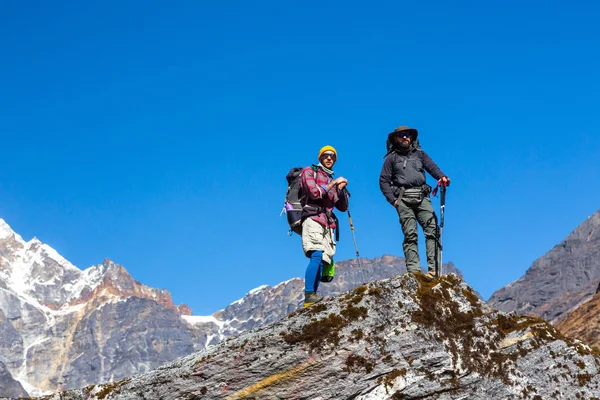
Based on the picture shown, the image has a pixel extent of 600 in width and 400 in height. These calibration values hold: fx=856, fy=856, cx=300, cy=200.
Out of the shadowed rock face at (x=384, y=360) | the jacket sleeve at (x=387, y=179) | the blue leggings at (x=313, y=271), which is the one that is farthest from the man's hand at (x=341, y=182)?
the shadowed rock face at (x=384, y=360)

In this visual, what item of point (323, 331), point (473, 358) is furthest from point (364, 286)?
point (473, 358)

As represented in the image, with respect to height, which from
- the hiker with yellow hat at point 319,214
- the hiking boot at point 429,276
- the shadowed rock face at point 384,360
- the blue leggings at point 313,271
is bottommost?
the shadowed rock face at point 384,360

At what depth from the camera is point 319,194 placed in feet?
57.9

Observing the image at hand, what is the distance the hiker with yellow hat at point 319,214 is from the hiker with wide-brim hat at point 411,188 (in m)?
1.13

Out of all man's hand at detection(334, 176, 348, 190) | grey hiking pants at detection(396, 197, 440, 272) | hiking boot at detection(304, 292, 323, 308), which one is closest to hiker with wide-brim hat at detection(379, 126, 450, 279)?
grey hiking pants at detection(396, 197, 440, 272)

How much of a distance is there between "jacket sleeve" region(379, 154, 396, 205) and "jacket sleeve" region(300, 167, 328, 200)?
4.58 feet

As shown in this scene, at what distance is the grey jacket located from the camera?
18.3 meters

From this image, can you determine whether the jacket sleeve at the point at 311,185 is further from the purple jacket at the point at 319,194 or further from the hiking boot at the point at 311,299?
the hiking boot at the point at 311,299

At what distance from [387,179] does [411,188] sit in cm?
60

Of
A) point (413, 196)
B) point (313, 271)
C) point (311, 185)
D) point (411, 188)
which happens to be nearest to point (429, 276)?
point (413, 196)

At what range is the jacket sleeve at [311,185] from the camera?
57.9ft

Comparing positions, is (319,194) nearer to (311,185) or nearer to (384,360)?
(311,185)

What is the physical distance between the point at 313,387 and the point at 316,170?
192 inches

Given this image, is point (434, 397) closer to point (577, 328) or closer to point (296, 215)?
point (296, 215)
